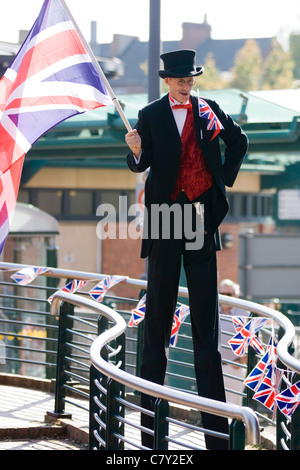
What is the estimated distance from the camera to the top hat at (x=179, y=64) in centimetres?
507

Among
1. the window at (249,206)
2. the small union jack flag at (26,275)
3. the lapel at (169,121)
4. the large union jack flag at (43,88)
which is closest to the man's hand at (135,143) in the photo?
the lapel at (169,121)

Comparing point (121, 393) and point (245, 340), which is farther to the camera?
point (245, 340)

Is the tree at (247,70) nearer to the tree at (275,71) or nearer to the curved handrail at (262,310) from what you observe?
the tree at (275,71)

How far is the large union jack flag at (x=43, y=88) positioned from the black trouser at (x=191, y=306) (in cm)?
111

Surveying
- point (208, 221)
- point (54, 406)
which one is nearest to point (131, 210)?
point (54, 406)

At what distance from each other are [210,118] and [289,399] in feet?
4.76

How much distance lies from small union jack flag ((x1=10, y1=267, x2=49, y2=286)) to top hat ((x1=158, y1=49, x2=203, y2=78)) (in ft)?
11.5

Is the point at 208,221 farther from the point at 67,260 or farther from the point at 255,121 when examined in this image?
the point at 67,260

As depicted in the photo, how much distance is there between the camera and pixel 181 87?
5.12 m

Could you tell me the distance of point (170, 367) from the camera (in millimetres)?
11805

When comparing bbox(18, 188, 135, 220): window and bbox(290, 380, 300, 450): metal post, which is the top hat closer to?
bbox(290, 380, 300, 450): metal post

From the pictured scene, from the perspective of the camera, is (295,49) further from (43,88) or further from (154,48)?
(43,88)

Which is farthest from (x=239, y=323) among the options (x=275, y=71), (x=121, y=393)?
(x=275, y=71)
